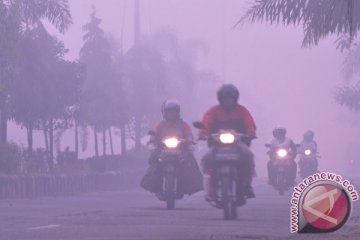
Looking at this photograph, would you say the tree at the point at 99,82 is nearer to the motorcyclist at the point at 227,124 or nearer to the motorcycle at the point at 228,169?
the motorcyclist at the point at 227,124

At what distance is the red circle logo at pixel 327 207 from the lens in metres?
9.41

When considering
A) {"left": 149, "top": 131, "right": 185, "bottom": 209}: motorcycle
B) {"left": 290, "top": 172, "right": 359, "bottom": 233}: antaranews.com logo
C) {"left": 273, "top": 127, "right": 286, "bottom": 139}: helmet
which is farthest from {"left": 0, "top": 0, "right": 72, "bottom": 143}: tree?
{"left": 290, "top": 172, "right": 359, "bottom": 233}: antaranews.com logo

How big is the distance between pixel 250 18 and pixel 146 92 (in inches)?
1322

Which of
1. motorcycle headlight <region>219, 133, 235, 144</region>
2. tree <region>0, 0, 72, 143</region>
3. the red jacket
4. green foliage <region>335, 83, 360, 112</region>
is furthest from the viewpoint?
green foliage <region>335, 83, 360, 112</region>

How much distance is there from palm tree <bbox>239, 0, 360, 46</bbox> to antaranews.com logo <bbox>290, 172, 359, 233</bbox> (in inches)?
442

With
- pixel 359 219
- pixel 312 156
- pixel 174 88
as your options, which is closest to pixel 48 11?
pixel 312 156

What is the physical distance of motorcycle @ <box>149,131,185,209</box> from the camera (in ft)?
65.6

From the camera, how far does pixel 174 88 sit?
66.1 metres

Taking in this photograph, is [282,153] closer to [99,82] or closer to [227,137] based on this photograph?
[227,137]

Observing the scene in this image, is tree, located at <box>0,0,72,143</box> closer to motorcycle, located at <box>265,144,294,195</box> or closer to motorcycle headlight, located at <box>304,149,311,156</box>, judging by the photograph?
motorcycle, located at <box>265,144,294,195</box>

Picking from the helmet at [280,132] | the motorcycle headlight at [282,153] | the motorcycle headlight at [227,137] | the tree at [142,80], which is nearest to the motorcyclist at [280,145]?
the helmet at [280,132]

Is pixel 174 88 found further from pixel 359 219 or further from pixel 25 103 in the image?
pixel 359 219

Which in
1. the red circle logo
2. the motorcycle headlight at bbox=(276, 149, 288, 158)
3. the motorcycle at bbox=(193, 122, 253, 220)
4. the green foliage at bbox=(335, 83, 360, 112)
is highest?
the green foliage at bbox=(335, 83, 360, 112)

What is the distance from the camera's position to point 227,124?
16.4 meters
